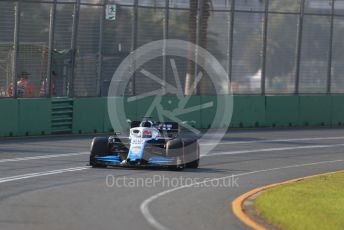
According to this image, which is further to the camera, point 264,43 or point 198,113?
point 264,43

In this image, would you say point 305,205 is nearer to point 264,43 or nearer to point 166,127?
point 166,127

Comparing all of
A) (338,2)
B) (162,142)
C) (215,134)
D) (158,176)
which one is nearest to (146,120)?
(162,142)

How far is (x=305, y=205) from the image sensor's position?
1251 cm

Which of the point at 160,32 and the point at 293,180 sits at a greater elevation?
the point at 160,32

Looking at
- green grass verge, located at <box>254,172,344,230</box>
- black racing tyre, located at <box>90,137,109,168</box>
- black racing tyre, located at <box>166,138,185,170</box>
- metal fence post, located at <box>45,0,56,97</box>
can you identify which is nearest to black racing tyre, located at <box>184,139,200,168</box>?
black racing tyre, located at <box>166,138,185,170</box>

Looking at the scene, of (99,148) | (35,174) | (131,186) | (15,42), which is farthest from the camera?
(15,42)

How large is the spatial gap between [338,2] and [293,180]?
20.5 m

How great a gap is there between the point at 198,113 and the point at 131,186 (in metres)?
16.5

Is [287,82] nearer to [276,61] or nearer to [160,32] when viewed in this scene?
[276,61]

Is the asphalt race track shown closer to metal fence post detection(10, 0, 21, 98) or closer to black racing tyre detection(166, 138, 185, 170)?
black racing tyre detection(166, 138, 185, 170)

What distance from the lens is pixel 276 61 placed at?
35.1 metres

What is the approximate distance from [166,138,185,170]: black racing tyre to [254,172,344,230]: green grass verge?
314 cm

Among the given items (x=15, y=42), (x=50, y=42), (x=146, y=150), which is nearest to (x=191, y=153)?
(x=146, y=150)

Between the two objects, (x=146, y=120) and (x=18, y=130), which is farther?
(x=18, y=130)
